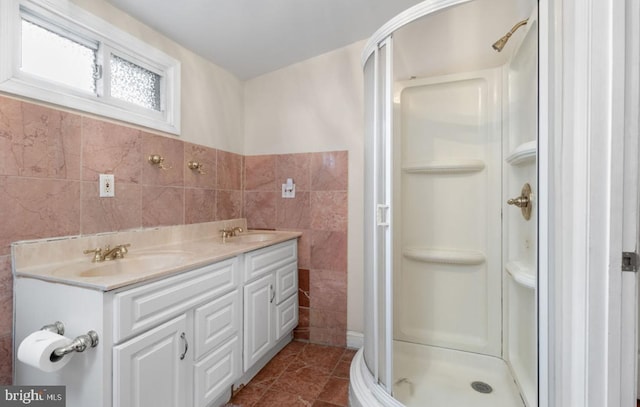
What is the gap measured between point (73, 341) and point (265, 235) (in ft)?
4.88

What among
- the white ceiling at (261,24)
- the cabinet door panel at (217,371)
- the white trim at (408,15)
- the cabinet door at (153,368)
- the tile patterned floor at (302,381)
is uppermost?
the white ceiling at (261,24)

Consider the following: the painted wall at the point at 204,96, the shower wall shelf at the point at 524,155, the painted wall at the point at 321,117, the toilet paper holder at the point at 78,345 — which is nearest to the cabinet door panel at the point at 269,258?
the painted wall at the point at 321,117

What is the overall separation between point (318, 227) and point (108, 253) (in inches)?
54.2

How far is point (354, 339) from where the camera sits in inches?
Result: 88.7

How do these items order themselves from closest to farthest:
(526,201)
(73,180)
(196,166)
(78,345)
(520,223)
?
(78,345) < (73,180) < (526,201) < (520,223) < (196,166)

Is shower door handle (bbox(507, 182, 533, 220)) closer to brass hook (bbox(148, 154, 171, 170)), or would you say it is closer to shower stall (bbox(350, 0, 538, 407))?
shower stall (bbox(350, 0, 538, 407))

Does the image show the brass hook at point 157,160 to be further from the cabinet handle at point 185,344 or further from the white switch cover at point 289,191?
the cabinet handle at point 185,344

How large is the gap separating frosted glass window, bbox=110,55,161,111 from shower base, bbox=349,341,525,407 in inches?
79.4

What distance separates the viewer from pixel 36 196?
1.24 metres

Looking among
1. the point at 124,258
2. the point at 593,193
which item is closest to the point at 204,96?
the point at 124,258

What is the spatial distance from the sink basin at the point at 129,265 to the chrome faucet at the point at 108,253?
3 cm

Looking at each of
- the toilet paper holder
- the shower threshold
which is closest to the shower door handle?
the shower threshold

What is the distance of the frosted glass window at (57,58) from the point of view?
1277 millimetres

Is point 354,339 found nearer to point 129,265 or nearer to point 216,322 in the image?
point 216,322
